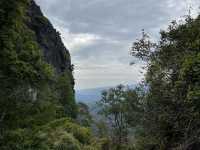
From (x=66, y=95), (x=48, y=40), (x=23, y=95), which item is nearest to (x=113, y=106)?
(x=66, y=95)

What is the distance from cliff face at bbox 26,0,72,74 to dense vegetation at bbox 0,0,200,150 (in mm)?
14504

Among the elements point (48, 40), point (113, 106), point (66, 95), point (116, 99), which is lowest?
point (113, 106)

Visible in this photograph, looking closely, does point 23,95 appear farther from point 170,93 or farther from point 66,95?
point 66,95

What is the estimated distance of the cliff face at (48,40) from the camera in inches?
2124

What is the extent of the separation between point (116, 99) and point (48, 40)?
62.2ft

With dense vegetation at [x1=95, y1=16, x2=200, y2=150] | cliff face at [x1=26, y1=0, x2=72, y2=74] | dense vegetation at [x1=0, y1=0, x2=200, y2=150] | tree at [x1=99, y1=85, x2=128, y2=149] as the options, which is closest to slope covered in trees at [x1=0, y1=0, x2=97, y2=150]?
dense vegetation at [x1=0, y1=0, x2=200, y2=150]

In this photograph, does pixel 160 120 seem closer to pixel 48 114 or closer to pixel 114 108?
pixel 48 114

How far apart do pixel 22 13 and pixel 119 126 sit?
19.8 m

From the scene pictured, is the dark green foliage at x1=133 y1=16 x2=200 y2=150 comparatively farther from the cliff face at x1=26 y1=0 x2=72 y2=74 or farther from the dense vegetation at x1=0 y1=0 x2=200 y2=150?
the cliff face at x1=26 y1=0 x2=72 y2=74

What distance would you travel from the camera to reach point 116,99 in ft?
145

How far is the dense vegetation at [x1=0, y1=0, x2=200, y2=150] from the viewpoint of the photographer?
9789 mm

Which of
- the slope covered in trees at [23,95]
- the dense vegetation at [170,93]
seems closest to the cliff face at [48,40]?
the slope covered in trees at [23,95]

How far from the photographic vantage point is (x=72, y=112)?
182 feet

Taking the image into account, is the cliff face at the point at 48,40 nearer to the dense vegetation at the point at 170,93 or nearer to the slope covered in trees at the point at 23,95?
the slope covered in trees at the point at 23,95
